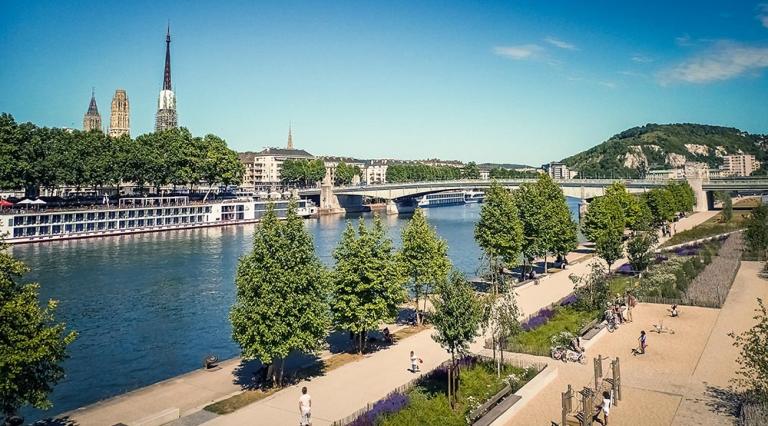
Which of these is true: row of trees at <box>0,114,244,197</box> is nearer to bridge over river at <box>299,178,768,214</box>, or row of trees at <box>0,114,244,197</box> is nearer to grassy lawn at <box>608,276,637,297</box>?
bridge over river at <box>299,178,768,214</box>

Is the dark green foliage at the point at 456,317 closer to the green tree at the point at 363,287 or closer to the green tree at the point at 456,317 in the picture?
the green tree at the point at 456,317

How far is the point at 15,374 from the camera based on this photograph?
1752cm

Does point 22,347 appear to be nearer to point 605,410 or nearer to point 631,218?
point 605,410

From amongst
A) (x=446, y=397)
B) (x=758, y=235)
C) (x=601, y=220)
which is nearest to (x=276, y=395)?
(x=446, y=397)

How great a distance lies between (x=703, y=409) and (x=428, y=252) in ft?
65.3

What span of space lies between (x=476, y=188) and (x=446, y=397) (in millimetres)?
131163

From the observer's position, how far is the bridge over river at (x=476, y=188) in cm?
11775

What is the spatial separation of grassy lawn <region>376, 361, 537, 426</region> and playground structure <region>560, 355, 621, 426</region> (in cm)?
280

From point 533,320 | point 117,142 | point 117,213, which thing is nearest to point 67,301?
point 533,320

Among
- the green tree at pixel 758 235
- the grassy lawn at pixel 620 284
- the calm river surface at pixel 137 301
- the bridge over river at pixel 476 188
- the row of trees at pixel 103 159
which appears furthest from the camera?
the bridge over river at pixel 476 188

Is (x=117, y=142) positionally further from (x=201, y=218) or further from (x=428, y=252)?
(x=428, y=252)

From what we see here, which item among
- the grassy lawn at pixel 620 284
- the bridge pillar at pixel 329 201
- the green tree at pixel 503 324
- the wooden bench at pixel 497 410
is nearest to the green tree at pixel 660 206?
the grassy lawn at pixel 620 284

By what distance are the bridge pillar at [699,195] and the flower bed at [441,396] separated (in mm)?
116598

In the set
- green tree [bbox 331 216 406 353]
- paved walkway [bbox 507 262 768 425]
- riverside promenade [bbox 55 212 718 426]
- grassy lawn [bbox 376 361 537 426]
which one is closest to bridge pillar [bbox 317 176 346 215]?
paved walkway [bbox 507 262 768 425]
